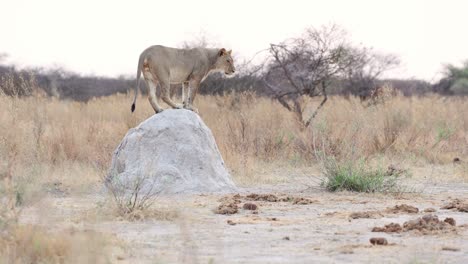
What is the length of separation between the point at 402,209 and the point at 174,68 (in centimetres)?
372

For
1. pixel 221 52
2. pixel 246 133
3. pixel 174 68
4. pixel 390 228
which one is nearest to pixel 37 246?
pixel 390 228

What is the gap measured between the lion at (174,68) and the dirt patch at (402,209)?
3420mm

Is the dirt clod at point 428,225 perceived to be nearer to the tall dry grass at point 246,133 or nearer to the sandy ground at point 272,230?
the sandy ground at point 272,230

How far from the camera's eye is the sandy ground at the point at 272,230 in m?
6.57

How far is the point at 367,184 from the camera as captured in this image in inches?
452

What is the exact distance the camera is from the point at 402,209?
9.48 m

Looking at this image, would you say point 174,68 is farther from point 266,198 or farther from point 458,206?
point 458,206

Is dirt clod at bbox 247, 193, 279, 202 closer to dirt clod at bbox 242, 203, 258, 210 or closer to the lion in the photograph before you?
dirt clod at bbox 242, 203, 258, 210

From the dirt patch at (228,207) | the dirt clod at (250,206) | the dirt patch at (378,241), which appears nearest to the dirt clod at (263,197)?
the dirt patch at (228,207)

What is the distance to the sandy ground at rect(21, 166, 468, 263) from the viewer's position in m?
6.57

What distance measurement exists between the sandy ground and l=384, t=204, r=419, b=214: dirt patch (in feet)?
0.25

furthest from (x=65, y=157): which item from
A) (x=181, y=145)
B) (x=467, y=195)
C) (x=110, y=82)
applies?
(x=110, y=82)

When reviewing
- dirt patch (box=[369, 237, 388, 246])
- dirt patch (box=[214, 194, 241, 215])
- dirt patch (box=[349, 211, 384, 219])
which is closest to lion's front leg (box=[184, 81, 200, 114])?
dirt patch (box=[214, 194, 241, 215])

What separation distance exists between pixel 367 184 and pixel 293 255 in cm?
493
